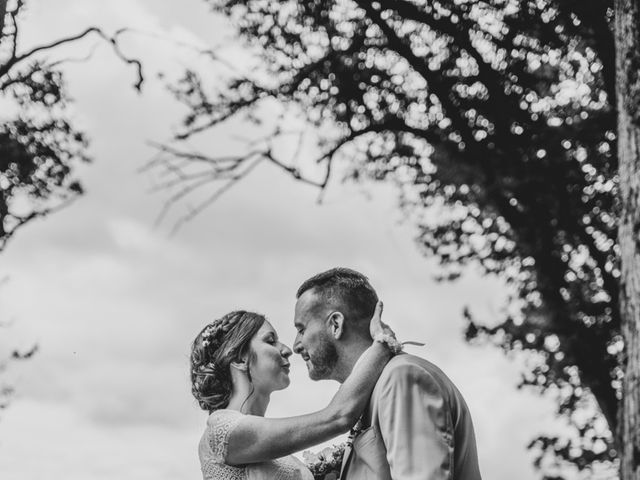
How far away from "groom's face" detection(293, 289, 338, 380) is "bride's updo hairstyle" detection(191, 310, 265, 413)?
0.88 meters

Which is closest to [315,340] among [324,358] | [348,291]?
[324,358]

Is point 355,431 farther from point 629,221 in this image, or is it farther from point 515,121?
point 515,121

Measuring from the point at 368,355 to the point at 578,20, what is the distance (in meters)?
8.03

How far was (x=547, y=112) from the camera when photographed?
40.4ft

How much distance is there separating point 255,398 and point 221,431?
0.47 metres

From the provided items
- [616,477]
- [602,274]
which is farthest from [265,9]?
[616,477]

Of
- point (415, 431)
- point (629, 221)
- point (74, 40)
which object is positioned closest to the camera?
point (415, 431)

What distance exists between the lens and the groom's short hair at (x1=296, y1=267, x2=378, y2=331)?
4.44 meters

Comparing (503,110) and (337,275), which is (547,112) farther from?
(337,275)

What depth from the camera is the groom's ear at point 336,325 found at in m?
4.40

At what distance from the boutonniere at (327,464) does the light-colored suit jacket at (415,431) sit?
0.94 meters

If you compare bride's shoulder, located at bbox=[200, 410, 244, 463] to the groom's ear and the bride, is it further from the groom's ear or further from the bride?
the groom's ear

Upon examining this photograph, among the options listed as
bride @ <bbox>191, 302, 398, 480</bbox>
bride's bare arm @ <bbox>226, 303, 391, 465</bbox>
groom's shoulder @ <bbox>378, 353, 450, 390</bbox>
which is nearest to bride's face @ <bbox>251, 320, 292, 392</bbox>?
bride @ <bbox>191, 302, 398, 480</bbox>

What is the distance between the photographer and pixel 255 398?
526 cm
